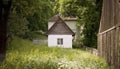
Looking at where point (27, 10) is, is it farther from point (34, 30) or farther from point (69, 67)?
point (34, 30)

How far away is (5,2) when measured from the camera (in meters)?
12.3

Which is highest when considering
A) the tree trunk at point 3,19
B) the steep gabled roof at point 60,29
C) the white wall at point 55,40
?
the tree trunk at point 3,19

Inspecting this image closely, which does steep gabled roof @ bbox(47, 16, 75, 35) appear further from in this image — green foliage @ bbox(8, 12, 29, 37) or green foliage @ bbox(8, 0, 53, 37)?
green foliage @ bbox(8, 12, 29, 37)

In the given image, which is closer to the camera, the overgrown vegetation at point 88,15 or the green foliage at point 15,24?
the green foliage at point 15,24

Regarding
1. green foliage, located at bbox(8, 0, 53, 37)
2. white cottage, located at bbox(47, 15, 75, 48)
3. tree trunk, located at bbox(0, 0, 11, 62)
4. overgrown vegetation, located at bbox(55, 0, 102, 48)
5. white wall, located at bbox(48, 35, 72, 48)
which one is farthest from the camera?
white cottage, located at bbox(47, 15, 75, 48)

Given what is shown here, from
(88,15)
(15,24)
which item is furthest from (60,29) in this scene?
(15,24)

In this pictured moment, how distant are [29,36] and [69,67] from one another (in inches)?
2143

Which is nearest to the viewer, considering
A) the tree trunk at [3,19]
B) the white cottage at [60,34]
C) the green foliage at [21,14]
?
the tree trunk at [3,19]

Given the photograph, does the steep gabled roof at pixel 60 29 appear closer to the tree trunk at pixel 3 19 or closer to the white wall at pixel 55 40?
the white wall at pixel 55 40

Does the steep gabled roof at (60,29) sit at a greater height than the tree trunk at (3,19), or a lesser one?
lesser

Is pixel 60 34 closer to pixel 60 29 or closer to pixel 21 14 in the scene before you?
pixel 60 29

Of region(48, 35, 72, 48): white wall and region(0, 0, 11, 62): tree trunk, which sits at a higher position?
region(0, 0, 11, 62): tree trunk

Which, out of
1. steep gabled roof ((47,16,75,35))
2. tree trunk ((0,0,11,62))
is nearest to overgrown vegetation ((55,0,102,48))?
steep gabled roof ((47,16,75,35))

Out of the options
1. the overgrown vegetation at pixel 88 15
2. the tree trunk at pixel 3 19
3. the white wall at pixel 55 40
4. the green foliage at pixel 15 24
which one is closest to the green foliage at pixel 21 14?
Result: the green foliage at pixel 15 24
